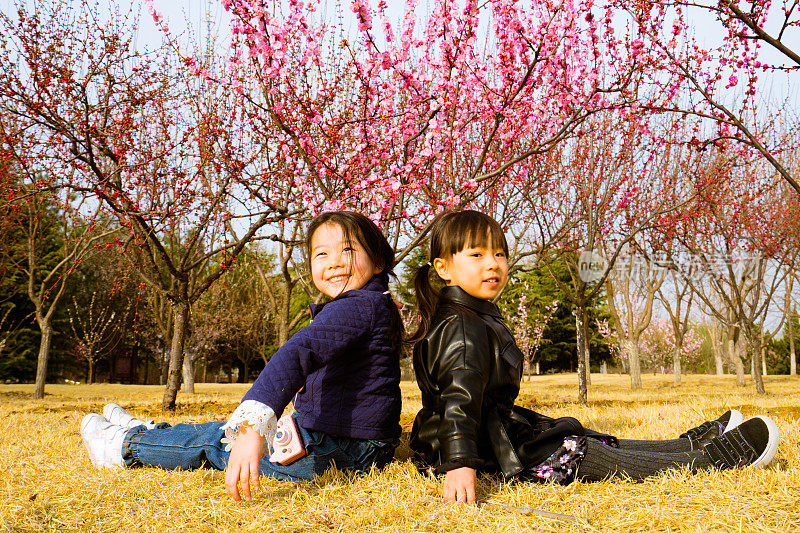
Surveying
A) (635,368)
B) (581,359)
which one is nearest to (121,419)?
(581,359)

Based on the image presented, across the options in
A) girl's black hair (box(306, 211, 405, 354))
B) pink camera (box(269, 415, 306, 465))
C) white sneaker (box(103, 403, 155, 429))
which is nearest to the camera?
pink camera (box(269, 415, 306, 465))

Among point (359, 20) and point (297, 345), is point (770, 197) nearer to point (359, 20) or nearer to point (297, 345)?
point (359, 20)

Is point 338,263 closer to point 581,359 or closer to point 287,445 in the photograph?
point 287,445

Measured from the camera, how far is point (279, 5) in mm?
6000

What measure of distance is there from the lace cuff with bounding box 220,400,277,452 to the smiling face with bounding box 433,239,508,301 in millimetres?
980

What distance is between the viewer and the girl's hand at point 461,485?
1913 mm

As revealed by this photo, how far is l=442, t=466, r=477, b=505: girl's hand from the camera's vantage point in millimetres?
1913

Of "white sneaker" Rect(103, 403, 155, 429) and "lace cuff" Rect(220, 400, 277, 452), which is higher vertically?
"lace cuff" Rect(220, 400, 277, 452)

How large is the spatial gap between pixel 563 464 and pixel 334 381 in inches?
40.0

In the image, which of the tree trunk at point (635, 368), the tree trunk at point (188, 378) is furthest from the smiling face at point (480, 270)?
the tree trunk at point (188, 378)

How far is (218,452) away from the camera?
249 cm

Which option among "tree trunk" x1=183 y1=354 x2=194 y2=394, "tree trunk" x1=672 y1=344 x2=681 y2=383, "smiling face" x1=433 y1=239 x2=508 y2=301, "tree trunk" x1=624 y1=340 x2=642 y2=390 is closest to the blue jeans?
"smiling face" x1=433 y1=239 x2=508 y2=301

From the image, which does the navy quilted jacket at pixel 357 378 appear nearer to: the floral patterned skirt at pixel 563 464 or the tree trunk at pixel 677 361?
the floral patterned skirt at pixel 563 464

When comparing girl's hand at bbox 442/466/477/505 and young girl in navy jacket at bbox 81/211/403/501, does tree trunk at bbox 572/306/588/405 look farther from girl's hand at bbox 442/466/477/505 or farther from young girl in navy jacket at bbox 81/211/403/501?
girl's hand at bbox 442/466/477/505
